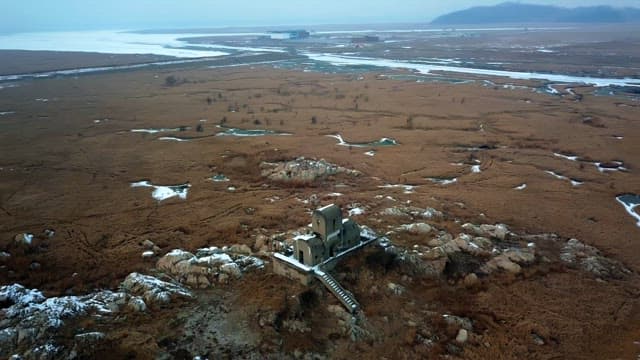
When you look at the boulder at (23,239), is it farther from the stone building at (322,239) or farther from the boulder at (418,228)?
the boulder at (418,228)

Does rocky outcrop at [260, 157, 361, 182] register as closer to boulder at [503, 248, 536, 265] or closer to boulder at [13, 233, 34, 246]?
boulder at [503, 248, 536, 265]

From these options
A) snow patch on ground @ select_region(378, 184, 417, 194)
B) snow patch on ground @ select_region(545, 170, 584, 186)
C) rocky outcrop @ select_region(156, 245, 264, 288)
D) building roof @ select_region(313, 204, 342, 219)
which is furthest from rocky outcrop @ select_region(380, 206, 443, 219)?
snow patch on ground @ select_region(545, 170, 584, 186)

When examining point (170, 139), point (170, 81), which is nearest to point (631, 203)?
point (170, 139)

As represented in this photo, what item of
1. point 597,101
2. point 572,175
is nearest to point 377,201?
point 572,175

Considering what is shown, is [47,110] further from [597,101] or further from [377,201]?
[597,101]

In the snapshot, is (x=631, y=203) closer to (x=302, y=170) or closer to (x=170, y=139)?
(x=302, y=170)

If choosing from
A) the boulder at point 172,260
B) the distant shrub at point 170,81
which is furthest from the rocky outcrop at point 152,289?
the distant shrub at point 170,81
